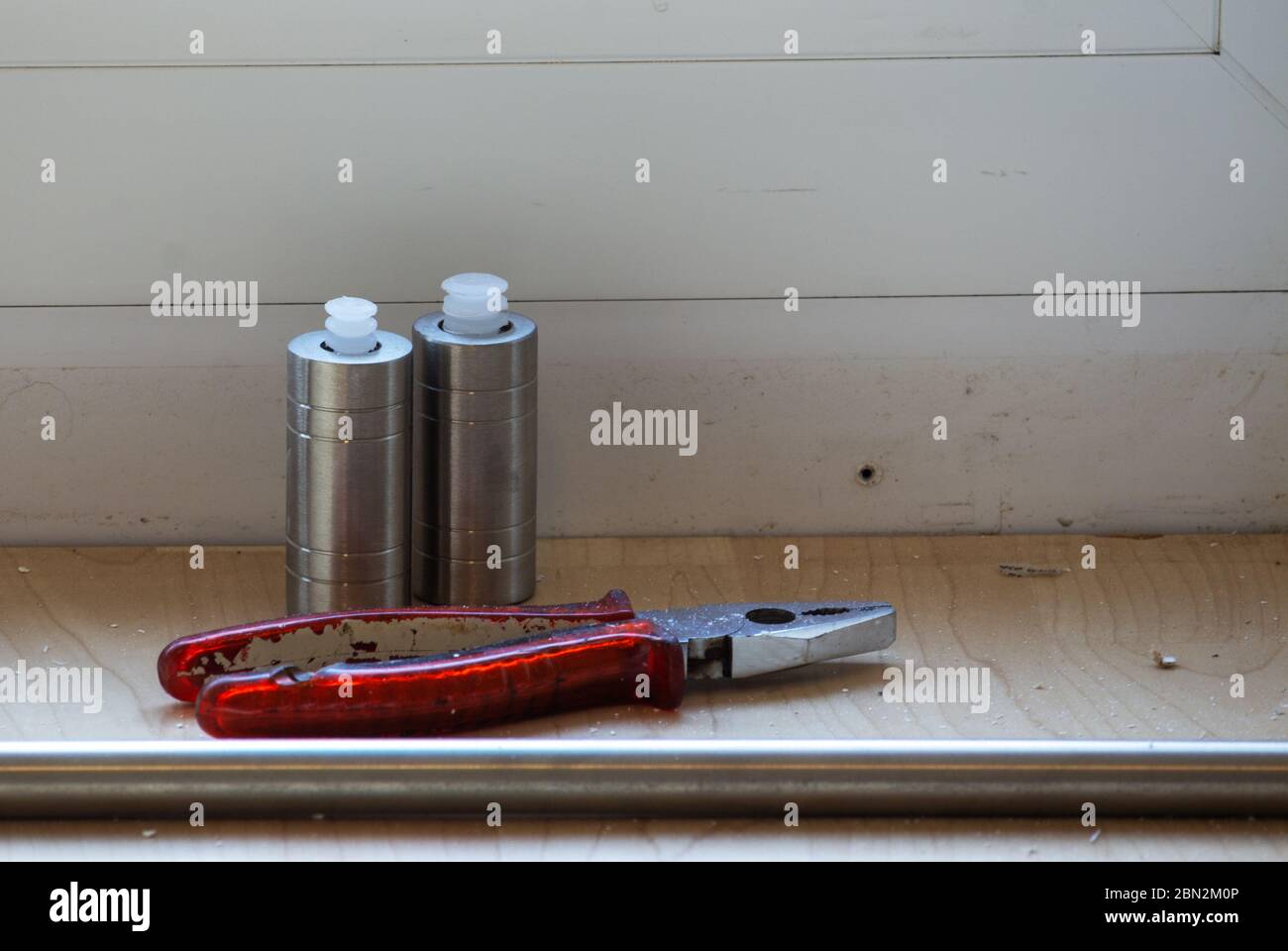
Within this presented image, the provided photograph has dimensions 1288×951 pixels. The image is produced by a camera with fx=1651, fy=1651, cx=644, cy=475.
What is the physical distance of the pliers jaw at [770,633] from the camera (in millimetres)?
860

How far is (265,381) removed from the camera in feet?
3.47

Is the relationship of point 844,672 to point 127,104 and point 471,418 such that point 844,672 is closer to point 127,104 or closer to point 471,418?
point 471,418

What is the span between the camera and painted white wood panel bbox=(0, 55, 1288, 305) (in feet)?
3.33

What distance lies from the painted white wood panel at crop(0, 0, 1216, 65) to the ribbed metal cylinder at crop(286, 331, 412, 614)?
0.19m

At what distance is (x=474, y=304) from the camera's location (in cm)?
96

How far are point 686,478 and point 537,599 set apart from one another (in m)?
0.14

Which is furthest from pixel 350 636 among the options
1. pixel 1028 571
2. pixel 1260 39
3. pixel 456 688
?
pixel 1260 39

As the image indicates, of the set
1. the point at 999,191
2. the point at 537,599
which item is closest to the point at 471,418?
the point at 537,599

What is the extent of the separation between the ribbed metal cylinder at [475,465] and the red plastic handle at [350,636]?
0.10m
